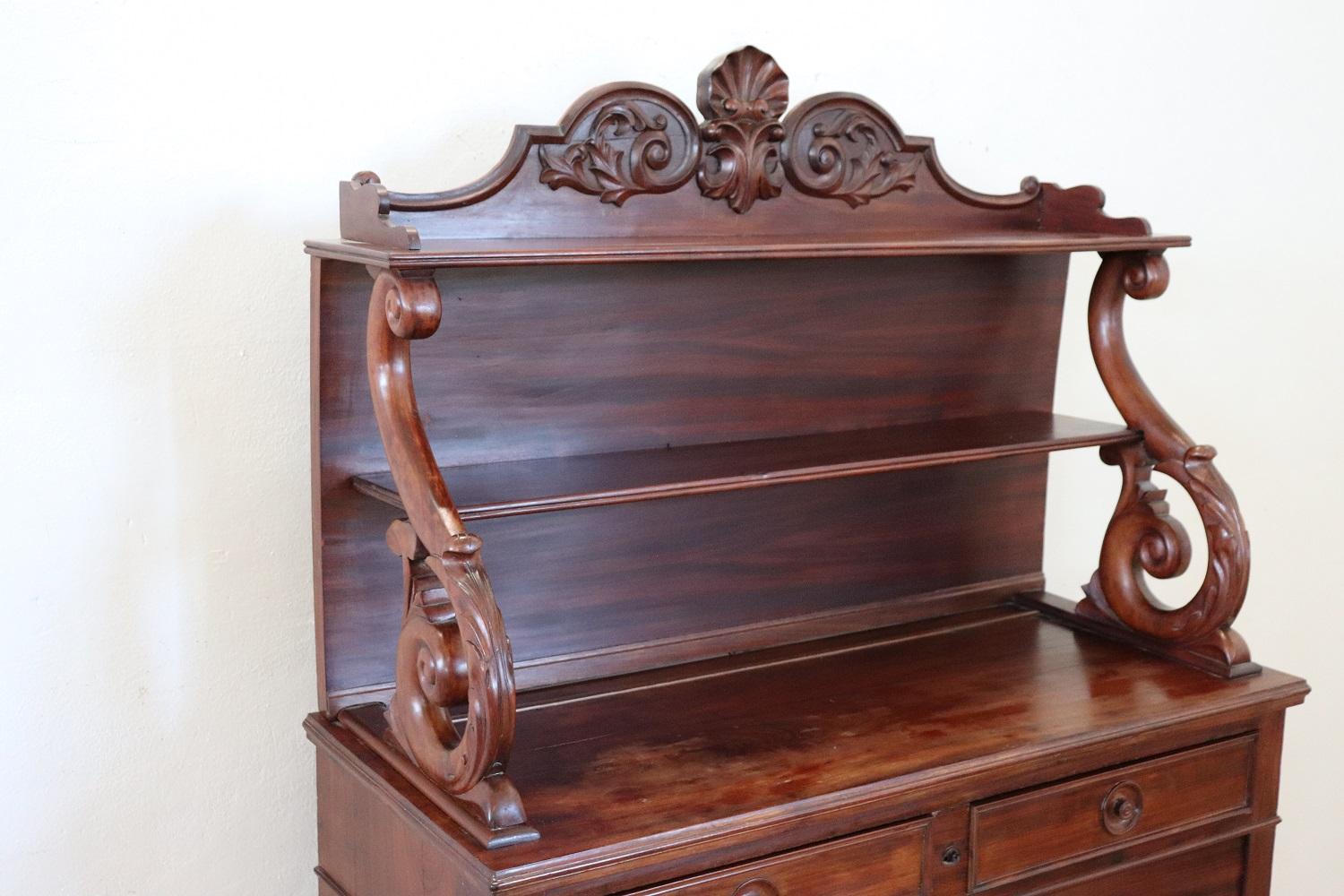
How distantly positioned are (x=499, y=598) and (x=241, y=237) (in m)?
0.63

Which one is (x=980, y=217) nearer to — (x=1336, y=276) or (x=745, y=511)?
(x=745, y=511)

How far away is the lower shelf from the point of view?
1.76 metres

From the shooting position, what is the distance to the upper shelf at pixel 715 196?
6.21ft

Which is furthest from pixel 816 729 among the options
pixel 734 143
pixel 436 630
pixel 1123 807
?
pixel 734 143

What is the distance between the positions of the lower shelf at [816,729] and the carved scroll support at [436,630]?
2.0 inches

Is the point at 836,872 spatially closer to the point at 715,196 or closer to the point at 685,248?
the point at 685,248

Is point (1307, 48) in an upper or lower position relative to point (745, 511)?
upper

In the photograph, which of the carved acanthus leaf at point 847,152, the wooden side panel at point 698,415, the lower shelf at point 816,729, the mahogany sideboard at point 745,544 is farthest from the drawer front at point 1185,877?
the carved acanthus leaf at point 847,152

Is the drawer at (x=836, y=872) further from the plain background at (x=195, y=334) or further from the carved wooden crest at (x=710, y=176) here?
the carved wooden crest at (x=710, y=176)

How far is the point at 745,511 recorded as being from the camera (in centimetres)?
233

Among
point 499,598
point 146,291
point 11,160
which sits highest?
point 11,160

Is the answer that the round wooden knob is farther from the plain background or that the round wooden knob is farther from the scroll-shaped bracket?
the plain background

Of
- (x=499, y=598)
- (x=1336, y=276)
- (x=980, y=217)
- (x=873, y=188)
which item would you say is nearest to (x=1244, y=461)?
(x=1336, y=276)

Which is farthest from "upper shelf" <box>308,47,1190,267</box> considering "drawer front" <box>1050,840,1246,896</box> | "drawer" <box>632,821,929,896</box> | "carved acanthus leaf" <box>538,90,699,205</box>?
"drawer front" <box>1050,840,1246,896</box>
